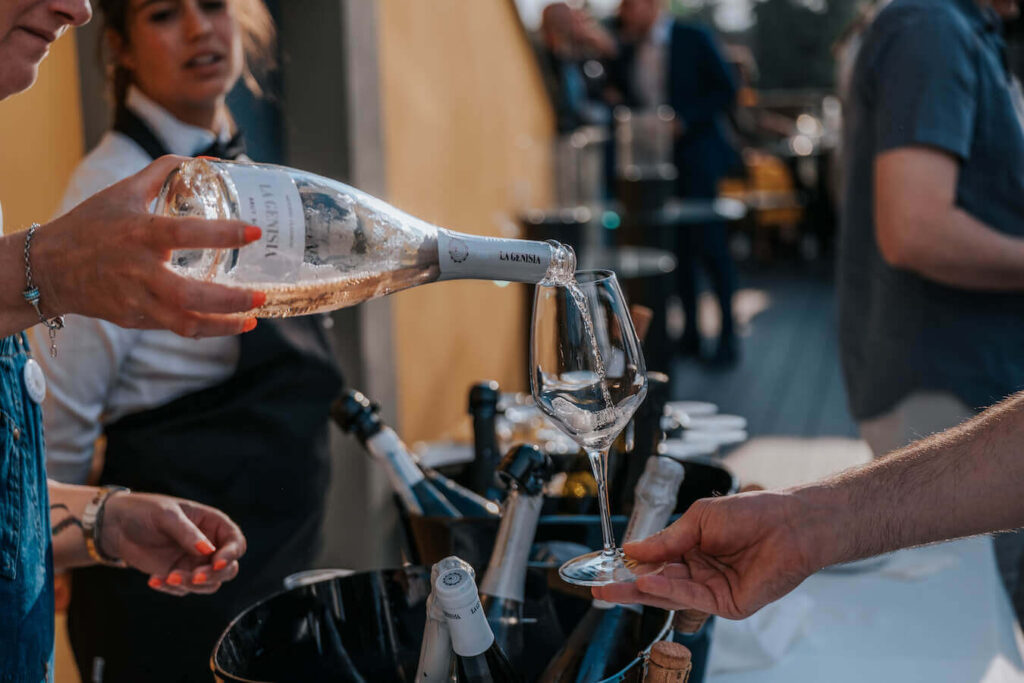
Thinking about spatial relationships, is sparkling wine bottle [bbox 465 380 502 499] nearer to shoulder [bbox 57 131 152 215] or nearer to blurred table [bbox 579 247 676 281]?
shoulder [bbox 57 131 152 215]

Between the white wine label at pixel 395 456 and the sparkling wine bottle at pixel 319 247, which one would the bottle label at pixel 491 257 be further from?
the white wine label at pixel 395 456

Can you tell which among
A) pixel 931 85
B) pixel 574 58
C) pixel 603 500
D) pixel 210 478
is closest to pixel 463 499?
pixel 603 500

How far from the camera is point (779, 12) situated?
75.1 ft

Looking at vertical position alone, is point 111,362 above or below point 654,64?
below

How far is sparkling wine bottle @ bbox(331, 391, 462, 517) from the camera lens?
1.12m

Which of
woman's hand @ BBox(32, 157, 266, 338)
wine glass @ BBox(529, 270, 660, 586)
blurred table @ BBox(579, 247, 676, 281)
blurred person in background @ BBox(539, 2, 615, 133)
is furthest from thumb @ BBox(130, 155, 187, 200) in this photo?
blurred person in background @ BBox(539, 2, 615, 133)

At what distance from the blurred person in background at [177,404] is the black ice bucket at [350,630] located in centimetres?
57

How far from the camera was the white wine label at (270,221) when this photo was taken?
0.71 metres

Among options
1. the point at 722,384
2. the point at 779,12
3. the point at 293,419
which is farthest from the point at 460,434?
the point at 779,12

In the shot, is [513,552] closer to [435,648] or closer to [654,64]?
[435,648]

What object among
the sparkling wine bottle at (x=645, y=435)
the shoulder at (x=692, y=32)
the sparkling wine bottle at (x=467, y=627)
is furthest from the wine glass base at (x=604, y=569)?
the shoulder at (x=692, y=32)

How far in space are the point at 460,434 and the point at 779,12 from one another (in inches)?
899

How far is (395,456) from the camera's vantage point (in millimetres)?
1134

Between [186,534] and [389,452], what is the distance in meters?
0.23
